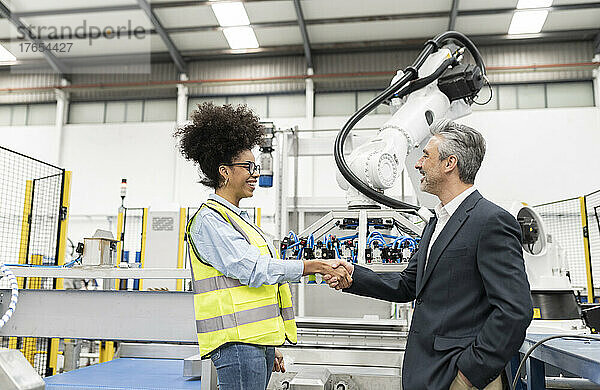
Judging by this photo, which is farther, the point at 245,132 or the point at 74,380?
the point at 74,380

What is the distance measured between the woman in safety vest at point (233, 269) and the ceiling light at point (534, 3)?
7.59 m

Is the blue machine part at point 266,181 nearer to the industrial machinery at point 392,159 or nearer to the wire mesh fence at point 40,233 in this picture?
the industrial machinery at point 392,159

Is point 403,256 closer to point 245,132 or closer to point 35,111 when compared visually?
point 245,132

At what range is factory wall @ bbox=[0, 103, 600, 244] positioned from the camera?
8.45 metres

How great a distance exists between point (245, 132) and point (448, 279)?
0.77 meters

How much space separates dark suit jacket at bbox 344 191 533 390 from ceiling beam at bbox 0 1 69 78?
8.81 meters

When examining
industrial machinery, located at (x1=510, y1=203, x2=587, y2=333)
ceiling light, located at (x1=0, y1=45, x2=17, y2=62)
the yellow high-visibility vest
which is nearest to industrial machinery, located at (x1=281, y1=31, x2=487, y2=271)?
industrial machinery, located at (x1=510, y1=203, x2=587, y2=333)

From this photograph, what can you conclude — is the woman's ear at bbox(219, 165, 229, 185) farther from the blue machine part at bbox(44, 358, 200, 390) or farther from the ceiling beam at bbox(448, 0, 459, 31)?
the ceiling beam at bbox(448, 0, 459, 31)

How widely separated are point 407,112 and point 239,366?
1.93 meters

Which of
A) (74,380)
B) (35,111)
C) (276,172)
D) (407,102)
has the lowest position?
(74,380)

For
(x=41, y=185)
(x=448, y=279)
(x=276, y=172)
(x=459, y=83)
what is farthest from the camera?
(x=41, y=185)

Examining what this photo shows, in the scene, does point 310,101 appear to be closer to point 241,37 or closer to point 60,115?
point 241,37

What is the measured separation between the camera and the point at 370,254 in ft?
8.32

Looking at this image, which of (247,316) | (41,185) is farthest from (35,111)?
(247,316)
